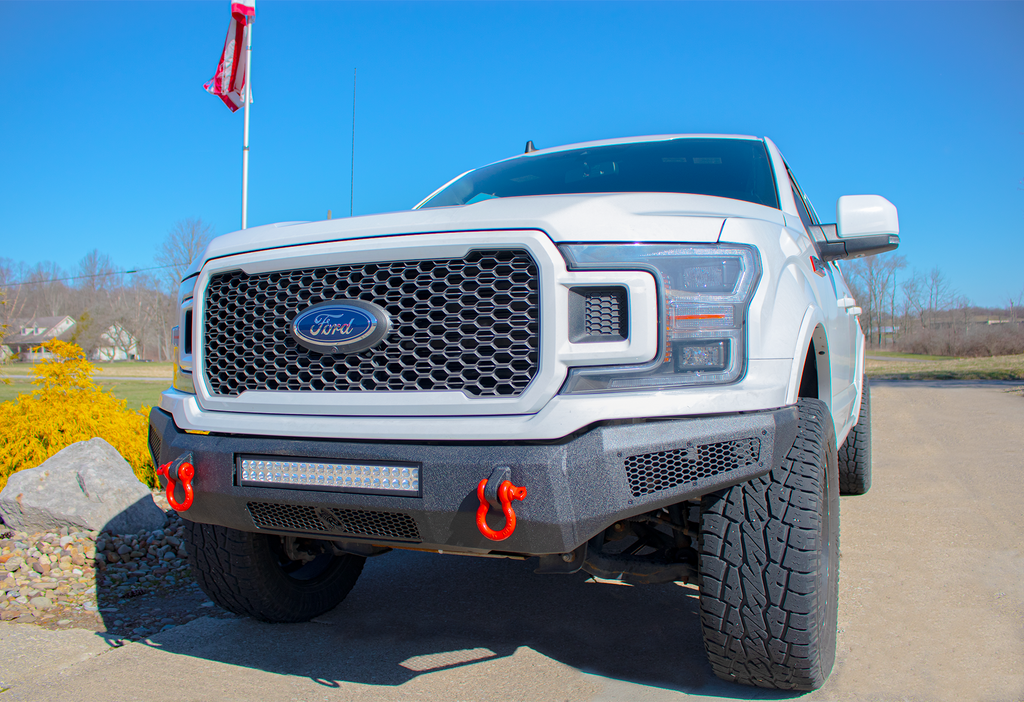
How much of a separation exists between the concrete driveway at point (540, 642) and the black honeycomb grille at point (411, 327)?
1.12 metres

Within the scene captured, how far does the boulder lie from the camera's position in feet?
13.4

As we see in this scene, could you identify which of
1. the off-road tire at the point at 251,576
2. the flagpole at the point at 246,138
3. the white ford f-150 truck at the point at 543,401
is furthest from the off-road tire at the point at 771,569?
the flagpole at the point at 246,138

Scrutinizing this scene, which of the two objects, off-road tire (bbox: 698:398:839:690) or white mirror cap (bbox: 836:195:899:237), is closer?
off-road tire (bbox: 698:398:839:690)

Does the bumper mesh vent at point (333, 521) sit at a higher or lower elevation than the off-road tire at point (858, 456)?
higher

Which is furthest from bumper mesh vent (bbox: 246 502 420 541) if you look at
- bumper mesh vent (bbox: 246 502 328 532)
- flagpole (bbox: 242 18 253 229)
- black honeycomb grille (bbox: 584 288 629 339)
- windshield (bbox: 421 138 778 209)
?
flagpole (bbox: 242 18 253 229)

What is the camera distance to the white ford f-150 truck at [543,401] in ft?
5.98

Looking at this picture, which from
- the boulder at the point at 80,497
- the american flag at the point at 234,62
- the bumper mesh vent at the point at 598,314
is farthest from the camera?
the american flag at the point at 234,62

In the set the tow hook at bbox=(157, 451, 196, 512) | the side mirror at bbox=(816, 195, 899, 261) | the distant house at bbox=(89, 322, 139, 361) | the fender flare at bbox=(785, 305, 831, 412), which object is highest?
the side mirror at bbox=(816, 195, 899, 261)

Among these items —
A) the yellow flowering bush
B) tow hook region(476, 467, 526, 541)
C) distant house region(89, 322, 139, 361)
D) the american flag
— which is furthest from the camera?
distant house region(89, 322, 139, 361)

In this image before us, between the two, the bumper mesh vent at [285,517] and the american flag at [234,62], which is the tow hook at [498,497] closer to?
the bumper mesh vent at [285,517]

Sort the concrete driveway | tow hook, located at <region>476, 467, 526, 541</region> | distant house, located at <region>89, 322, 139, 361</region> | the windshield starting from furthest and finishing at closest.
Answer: distant house, located at <region>89, 322, 139, 361</region> → the windshield → the concrete driveway → tow hook, located at <region>476, 467, 526, 541</region>

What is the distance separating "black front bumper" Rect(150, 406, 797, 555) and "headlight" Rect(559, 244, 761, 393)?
0.39 ft

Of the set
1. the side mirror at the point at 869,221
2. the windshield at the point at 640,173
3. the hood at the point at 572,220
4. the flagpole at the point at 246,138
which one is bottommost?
the hood at the point at 572,220

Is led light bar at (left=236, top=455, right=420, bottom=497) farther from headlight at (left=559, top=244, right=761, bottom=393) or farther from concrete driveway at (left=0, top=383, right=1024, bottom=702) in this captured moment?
concrete driveway at (left=0, top=383, right=1024, bottom=702)
